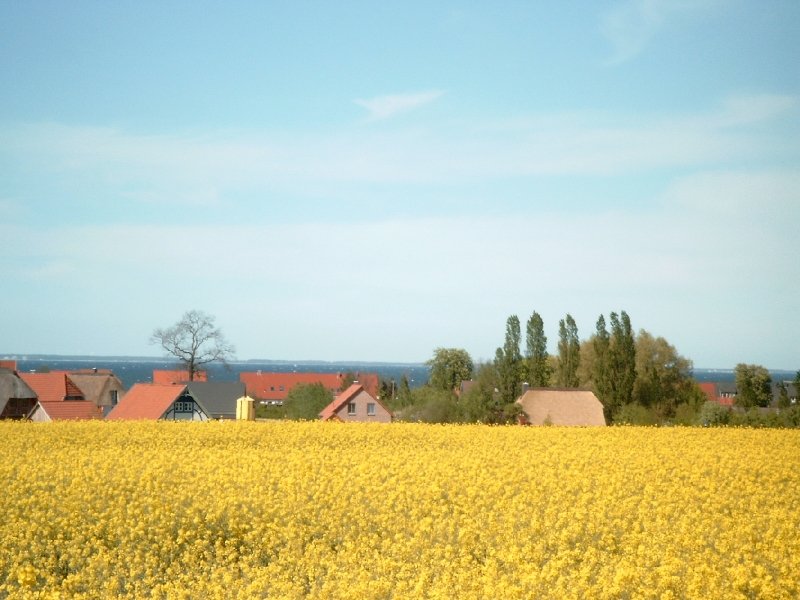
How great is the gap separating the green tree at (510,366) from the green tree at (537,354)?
6.47 metres

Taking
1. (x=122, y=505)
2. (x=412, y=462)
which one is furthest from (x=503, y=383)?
(x=122, y=505)

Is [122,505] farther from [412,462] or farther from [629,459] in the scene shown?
[629,459]

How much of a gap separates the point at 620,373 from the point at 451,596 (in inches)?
2063

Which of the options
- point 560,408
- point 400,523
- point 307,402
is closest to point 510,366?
point 560,408

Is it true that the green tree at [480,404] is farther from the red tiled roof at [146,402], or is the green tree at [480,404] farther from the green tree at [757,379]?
the green tree at [757,379]

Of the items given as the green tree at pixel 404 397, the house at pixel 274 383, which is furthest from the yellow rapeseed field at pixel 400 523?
the house at pixel 274 383

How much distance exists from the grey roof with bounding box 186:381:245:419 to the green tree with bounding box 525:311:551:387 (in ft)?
66.6

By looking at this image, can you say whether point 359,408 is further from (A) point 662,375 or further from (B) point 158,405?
(A) point 662,375

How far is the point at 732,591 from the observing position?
9.27 metres

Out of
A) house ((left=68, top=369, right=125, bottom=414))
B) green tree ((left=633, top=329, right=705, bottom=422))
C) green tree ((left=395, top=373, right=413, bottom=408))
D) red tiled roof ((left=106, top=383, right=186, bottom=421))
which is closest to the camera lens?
red tiled roof ((left=106, top=383, right=186, bottom=421))

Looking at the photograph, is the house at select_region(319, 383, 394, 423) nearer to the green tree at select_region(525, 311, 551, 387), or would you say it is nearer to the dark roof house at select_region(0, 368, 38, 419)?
the green tree at select_region(525, 311, 551, 387)

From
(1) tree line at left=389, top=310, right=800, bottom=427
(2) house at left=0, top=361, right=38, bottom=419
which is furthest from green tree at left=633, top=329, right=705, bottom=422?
(2) house at left=0, top=361, right=38, bottom=419

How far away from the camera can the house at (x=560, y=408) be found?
145ft

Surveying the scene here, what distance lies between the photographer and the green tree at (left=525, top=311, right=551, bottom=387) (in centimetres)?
6247
